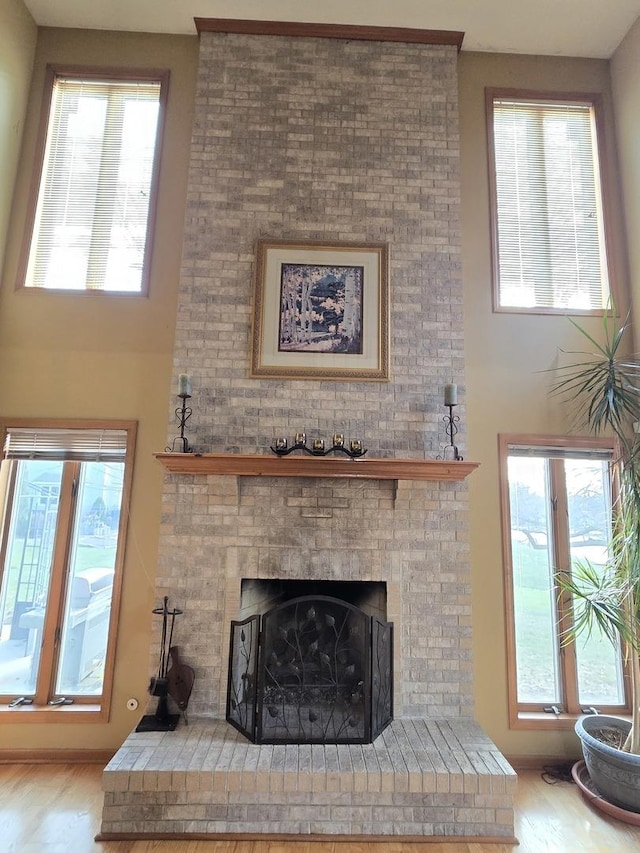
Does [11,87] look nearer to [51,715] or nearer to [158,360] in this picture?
[158,360]

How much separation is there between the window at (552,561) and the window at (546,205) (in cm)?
105

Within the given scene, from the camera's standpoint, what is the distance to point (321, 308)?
3352 millimetres

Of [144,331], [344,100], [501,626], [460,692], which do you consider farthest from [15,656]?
[344,100]

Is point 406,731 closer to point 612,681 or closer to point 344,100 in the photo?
point 612,681

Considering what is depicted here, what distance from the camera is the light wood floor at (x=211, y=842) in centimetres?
225

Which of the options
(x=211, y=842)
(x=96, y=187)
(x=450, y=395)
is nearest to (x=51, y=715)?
(x=211, y=842)

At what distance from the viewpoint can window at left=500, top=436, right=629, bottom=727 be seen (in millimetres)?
3148

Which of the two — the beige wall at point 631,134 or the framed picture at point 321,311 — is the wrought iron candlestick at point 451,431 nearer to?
the framed picture at point 321,311

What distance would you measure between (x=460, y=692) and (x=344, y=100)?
3.98 metres

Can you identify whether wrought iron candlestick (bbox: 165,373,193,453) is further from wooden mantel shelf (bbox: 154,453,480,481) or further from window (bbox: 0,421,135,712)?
window (bbox: 0,421,135,712)

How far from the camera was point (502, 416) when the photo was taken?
3365 millimetres

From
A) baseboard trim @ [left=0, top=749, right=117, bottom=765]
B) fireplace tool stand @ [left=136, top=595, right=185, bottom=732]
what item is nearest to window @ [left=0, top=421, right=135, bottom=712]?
baseboard trim @ [left=0, top=749, right=117, bottom=765]

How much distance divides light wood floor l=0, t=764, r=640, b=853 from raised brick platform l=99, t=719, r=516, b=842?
0.19ft

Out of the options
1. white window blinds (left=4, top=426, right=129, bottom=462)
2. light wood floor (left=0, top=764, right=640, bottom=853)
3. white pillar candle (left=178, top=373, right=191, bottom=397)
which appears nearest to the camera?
light wood floor (left=0, top=764, right=640, bottom=853)
